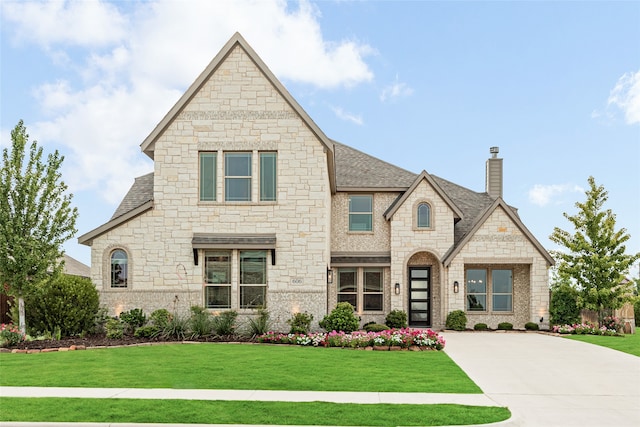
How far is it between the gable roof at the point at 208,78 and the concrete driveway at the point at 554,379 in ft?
29.7

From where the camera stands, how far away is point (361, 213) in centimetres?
2584

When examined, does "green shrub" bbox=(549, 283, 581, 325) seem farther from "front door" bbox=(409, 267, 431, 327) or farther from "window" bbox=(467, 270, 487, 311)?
"front door" bbox=(409, 267, 431, 327)

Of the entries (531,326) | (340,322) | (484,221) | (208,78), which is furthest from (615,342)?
(208,78)

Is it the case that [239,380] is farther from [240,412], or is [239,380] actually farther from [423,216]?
[423,216]

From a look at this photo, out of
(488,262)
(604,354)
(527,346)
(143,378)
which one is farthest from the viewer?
(488,262)

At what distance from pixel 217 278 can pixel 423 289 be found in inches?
416

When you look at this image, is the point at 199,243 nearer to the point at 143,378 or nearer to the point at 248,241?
the point at 248,241

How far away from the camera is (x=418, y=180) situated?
24641 mm

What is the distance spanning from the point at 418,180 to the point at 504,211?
158 inches

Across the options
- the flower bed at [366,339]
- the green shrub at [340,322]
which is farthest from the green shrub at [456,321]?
the flower bed at [366,339]

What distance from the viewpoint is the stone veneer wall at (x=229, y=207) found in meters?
19.7

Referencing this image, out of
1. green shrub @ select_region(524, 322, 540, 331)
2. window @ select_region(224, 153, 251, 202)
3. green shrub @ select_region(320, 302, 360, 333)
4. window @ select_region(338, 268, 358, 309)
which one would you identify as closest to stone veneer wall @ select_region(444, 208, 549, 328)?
green shrub @ select_region(524, 322, 540, 331)

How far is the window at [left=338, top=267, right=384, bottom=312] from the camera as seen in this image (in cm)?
2550

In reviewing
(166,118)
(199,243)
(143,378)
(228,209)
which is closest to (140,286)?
(199,243)
